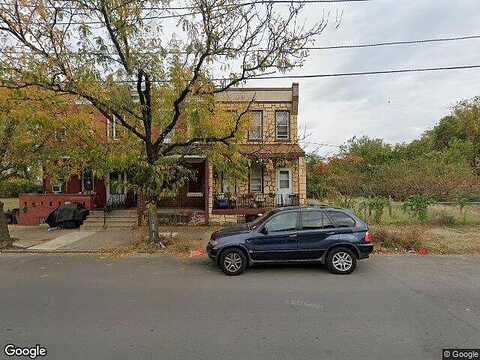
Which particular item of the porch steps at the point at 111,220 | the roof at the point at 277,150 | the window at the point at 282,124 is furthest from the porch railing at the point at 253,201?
the porch steps at the point at 111,220

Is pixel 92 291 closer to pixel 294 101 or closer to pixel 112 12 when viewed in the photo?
pixel 112 12

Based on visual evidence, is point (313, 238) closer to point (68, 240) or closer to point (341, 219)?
point (341, 219)

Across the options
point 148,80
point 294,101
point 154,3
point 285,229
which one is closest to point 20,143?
point 148,80

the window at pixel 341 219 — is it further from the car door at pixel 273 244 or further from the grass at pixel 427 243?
the grass at pixel 427 243

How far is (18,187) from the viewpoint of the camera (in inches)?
1056

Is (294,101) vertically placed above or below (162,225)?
above

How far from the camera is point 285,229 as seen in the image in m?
8.30

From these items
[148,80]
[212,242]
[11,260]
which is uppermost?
[148,80]

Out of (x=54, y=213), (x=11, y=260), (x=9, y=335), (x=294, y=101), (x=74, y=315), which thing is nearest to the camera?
(x=9, y=335)

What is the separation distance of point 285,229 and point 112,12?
23.6 ft

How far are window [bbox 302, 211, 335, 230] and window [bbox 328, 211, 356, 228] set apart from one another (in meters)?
0.14

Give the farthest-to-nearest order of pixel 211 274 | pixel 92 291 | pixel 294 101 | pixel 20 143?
pixel 294 101, pixel 20 143, pixel 211 274, pixel 92 291

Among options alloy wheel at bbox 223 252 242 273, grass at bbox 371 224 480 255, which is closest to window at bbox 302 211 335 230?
alloy wheel at bbox 223 252 242 273

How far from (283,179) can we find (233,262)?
35.9 feet
